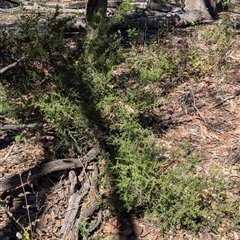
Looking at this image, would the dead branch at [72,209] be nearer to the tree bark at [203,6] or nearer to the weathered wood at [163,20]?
the weathered wood at [163,20]

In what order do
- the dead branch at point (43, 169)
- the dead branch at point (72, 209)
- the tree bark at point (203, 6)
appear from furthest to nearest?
the tree bark at point (203, 6), the dead branch at point (43, 169), the dead branch at point (72, 209)

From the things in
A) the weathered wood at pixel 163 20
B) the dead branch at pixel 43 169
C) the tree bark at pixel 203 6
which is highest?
the tree bark at pixel 203 6

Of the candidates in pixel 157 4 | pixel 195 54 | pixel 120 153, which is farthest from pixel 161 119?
pixel 157 4

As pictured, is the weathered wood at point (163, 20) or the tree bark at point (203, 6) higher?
the tree bark at point (203, 6)

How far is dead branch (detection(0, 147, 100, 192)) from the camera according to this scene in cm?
378

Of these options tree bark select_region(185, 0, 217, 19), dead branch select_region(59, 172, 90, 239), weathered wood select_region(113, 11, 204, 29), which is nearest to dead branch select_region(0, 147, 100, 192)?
dead branch select_region(59, 172, 90, 239)

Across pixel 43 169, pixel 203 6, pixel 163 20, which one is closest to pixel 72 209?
pixel 43 169

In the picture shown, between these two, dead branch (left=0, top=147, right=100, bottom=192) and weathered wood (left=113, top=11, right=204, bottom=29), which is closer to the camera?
dead branch (left=0, top=147, right=100, bottom=192)

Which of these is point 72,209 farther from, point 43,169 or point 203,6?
point 203,6

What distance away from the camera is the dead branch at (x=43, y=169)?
3783 mm

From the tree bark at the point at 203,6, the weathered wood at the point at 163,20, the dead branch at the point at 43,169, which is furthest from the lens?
the tree bark at the point at 203,6

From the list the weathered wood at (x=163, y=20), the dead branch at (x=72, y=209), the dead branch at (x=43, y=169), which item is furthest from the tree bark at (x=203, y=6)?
the dead branch at (x=72, y=209)

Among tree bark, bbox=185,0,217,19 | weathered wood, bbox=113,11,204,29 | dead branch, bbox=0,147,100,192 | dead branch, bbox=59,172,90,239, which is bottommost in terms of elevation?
dead branch, bbox=59,172,90,239

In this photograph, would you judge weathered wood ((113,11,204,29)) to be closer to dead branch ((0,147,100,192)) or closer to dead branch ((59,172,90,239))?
dead branch ((0,147,100,192))
